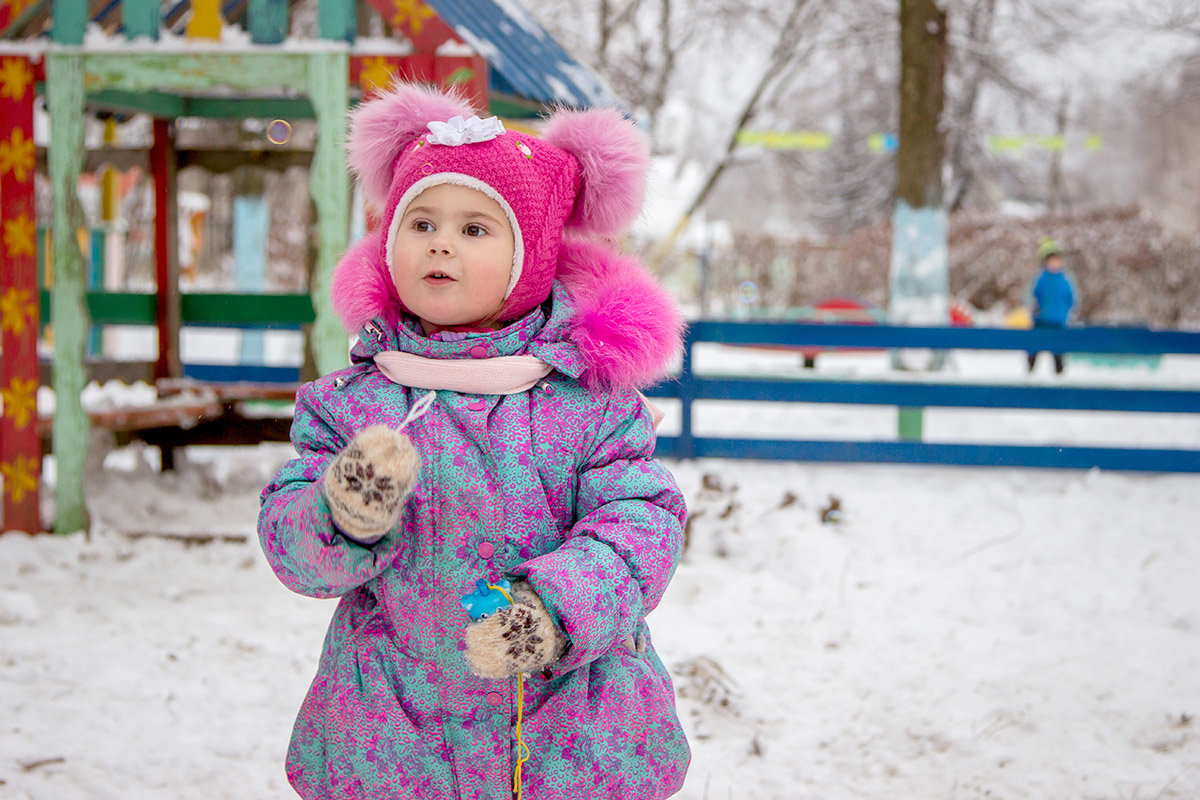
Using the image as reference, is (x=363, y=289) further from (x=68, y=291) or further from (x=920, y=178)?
(x=920, y=178)

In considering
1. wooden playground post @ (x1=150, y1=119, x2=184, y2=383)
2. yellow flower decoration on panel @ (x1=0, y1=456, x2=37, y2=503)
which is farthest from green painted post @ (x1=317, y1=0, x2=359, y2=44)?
yellow flower decoration on panel @ (x1=0, y1=456, x2=37, y2=503)

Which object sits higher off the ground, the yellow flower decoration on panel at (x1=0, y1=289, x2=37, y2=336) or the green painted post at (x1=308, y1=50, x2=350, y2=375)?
the green painted post at (x1=308, y1=50, x2=350, y2=375)

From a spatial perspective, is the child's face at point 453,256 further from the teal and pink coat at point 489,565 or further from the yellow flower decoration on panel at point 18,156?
the yellow flower decoration on panel at point 18,156

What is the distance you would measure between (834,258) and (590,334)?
1973 cm

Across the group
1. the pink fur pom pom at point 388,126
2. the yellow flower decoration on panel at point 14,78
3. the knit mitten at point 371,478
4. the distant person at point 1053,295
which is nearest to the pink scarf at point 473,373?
the knit mitten at point 371,478

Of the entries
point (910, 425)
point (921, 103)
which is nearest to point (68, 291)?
point (910, 425)

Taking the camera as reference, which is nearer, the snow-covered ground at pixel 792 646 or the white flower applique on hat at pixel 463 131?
the white flower applique on hat at pixel 463 131

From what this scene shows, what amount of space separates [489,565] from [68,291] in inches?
160

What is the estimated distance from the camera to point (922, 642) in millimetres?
4125

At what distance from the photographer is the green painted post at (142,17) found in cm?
468

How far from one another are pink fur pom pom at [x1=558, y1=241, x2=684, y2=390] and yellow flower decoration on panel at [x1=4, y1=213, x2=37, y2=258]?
400cm

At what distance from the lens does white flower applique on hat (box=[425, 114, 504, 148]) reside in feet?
5.52

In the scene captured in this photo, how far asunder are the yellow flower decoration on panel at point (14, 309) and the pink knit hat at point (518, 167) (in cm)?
368

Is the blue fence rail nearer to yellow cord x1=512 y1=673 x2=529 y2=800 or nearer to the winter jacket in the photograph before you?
the winter jacket
